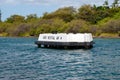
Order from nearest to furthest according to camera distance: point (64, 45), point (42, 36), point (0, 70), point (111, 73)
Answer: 1. point (111, 73)
2. point (0, 70)
3. point (64, 45)
4. point (42, 36)

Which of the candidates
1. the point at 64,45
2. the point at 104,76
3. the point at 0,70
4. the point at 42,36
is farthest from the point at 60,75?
the point at 42,36

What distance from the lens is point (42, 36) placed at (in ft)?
430

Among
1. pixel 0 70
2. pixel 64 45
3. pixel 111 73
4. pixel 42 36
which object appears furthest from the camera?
pixel 42 36

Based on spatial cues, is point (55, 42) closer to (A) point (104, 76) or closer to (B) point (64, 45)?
(B) point (64, 45)

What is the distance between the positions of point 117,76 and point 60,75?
899 cm

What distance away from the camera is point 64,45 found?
120 meters

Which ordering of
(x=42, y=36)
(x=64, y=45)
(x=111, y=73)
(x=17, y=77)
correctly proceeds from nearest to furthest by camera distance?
(x=17, y=77) → (x=111, y=73) → (x=64, y=45) → (x=42, y=36)

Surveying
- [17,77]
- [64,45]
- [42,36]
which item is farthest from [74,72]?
[42,36]

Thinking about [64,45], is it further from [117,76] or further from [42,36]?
[117,76]

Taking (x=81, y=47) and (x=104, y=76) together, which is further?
(x=81, y=47)

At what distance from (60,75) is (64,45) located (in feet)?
195

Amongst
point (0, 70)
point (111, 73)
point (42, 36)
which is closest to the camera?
point (111, 73)

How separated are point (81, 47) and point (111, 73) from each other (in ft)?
192

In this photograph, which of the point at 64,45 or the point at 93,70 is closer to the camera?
the point at 93,70
